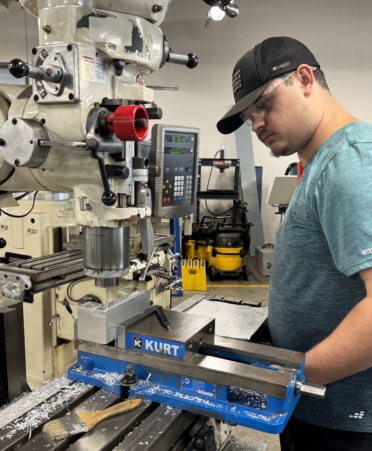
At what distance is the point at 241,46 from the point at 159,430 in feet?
15.9

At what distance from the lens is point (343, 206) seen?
71cm

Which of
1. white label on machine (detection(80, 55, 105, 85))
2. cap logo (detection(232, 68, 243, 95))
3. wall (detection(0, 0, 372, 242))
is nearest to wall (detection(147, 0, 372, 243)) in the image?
wall (detection(0, 0, 372, 242))

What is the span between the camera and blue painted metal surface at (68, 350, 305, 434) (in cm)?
72

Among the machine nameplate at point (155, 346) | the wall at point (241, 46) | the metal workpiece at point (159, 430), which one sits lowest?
the metal workpiece at point (159, 430)

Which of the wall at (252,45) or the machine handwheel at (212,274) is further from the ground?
the wall at (252,45)

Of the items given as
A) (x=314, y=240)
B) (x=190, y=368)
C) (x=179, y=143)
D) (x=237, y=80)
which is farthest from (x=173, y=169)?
(x=190, y=368)

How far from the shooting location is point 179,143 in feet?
8.11

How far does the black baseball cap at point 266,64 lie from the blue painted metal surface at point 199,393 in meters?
0.60

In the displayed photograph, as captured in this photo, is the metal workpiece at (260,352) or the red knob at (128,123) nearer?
the red knob at (128,123)

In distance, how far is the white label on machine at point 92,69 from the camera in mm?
742

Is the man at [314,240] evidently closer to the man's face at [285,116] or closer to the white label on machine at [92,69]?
the man's face at [285,116]

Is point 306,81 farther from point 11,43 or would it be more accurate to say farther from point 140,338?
point 11,43

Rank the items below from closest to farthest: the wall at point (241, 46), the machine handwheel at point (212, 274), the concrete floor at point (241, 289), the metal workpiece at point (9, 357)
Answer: the metal workpiece at point (9, 357) < the concrete floor at point (241, 289) < the machine handwheel at point (212, 274) < the wall at point (241, 46)

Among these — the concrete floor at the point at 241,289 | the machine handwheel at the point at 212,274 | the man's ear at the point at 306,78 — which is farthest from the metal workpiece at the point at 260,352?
the machine handwheel at the point at 212,274
